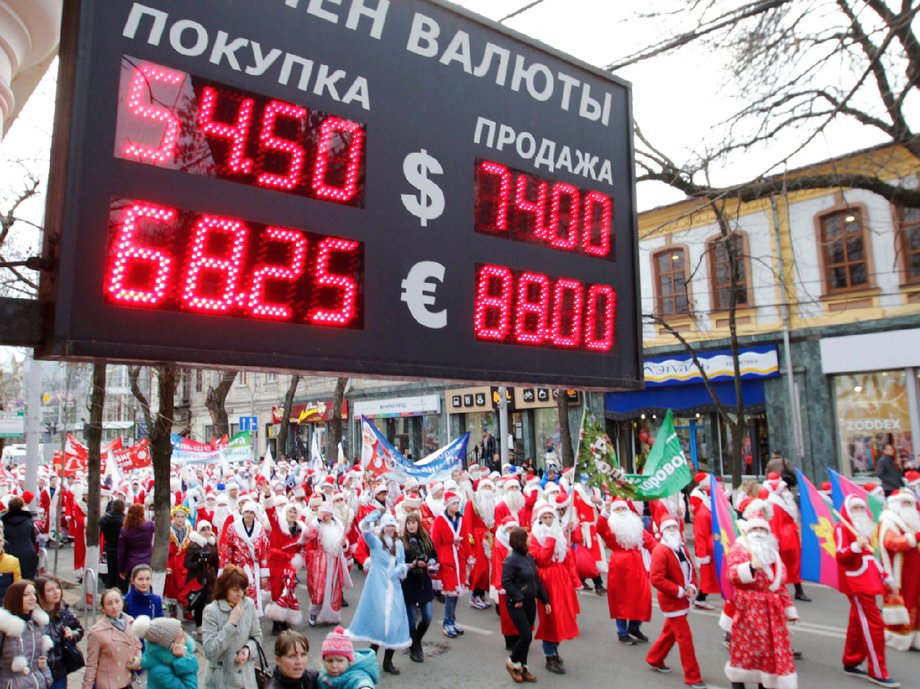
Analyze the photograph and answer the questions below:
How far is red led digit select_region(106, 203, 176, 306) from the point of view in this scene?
3.11 meters

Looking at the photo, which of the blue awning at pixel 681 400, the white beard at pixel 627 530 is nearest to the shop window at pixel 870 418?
the blue awning at pixel 681 400

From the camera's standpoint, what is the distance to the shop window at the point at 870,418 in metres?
19.9

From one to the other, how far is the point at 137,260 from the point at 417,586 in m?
6.63

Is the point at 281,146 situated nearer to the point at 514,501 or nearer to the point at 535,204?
the point at 535,204

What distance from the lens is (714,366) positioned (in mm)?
23688

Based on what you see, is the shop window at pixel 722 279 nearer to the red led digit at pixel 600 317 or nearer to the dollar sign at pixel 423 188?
the red led digit at pixel 600 317

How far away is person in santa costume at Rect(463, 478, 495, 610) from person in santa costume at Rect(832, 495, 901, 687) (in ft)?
17.0

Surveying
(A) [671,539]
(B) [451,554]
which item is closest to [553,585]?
(A) [671,539]

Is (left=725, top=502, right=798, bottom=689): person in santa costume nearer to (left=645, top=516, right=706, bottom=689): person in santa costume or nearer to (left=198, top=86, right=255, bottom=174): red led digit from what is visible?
(left=645, top=516, right=706, bottom=689): person in santa costume

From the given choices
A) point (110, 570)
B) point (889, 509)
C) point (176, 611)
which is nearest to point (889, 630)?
point (889, 509)

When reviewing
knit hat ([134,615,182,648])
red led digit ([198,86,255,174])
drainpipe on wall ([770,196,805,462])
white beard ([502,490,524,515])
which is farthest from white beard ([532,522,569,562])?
drainpipe on wall ([770,196,805,462])

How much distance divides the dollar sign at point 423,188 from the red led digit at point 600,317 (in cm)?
133

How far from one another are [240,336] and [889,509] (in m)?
8.50

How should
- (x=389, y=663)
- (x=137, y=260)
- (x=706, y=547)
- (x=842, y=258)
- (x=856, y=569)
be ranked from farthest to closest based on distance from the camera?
(x=842, y=258) → (x=706, y=547) → (x=389, y=663) → (x=856, y=569) → (x=137, y=260)
